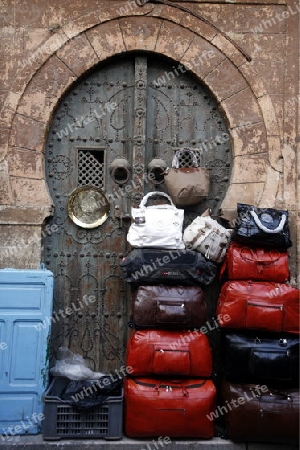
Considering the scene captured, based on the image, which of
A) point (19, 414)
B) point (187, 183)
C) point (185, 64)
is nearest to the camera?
point (19, 414)

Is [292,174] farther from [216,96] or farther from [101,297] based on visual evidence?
[101,297]

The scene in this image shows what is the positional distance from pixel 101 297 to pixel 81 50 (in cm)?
276

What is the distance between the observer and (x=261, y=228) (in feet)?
16.1

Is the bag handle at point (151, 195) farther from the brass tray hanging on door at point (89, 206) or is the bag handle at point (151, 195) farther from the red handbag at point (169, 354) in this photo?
the red handbag at point (169, 354)

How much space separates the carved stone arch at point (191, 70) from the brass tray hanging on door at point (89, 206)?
431 millimetres

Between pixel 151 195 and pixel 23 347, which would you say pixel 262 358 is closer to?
pixel 151 195

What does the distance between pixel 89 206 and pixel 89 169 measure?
0.43 m

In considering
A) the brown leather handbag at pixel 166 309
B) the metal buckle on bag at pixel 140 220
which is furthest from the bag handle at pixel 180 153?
the brown leather handbag at pixel 166 309

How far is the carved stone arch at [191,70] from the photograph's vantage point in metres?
5.52

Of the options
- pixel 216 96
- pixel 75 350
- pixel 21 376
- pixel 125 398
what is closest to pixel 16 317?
pixel 21 376

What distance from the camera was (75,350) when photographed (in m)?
5.55

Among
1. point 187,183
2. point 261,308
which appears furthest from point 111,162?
point 261,308

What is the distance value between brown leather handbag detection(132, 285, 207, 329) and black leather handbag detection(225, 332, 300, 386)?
0.39m

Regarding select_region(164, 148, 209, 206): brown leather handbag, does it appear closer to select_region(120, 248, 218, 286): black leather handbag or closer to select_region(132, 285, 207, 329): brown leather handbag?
select_region(120, 248, 218, 286): black leather handbag
